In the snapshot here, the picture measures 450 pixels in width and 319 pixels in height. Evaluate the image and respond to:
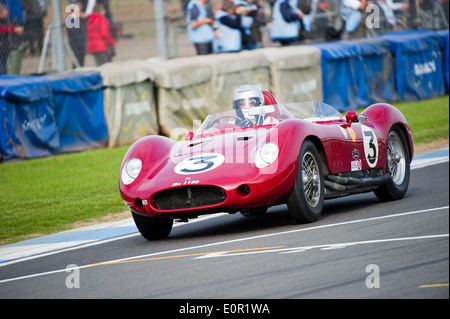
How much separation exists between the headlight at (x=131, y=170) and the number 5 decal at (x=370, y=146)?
2.30m

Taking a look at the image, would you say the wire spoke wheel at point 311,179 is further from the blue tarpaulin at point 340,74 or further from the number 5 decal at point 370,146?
the blue tarpaulin at point 340,74

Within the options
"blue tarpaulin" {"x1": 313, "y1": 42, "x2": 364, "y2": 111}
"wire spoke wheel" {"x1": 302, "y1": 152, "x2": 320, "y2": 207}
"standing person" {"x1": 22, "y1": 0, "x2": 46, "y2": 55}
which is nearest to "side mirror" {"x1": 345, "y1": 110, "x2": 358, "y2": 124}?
"wire spoke wheel" {"x1": 302, "y1": 152, "x2": 320, "y2": 207}

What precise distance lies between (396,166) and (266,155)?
2304mm

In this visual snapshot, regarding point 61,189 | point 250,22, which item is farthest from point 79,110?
point 250,22

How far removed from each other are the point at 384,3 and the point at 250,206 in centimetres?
1536

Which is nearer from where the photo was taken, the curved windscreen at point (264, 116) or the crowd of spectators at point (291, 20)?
the curved windscreen at point (264, 116)

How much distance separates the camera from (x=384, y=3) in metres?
21.6

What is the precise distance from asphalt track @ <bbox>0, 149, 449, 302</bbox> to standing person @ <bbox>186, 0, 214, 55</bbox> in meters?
8.51

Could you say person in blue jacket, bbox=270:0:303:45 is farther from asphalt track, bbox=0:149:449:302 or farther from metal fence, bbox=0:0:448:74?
asphalt track, bbox=0:149:449:302

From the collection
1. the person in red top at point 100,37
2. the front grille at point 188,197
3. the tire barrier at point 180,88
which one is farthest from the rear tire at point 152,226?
the person in red top at point 100,37

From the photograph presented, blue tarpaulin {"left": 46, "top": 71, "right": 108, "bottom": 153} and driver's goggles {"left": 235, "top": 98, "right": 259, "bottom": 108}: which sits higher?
driver's goggles {"left": 235, "top": 98, "right": 259, "bottom": 108}

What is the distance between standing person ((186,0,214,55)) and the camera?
1698 cm

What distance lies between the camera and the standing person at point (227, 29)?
17.3 m
